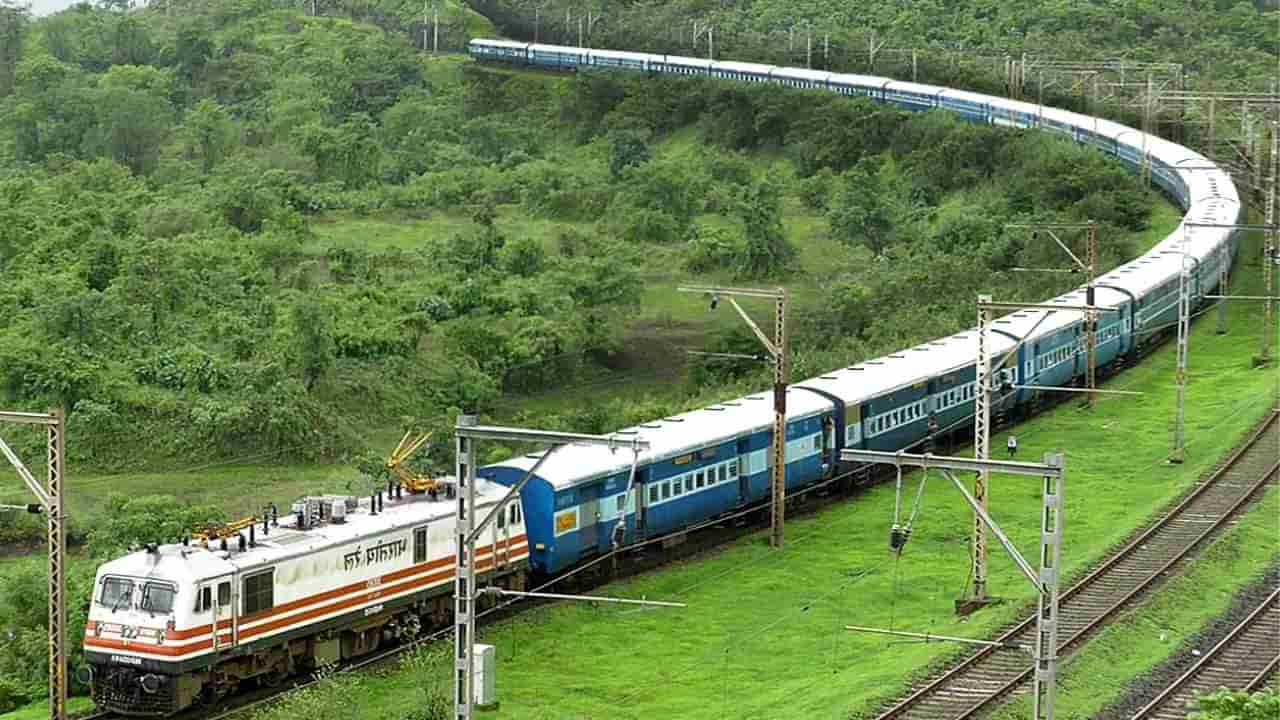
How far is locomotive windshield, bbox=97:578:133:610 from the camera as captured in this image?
88.9 ft

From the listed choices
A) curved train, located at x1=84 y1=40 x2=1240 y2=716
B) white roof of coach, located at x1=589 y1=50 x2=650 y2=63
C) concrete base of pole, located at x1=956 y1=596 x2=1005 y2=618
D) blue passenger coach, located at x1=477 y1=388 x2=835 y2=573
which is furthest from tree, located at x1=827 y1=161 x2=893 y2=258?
concrete base of pole, located at x1=956 y1=596 x2=1005 y2=618

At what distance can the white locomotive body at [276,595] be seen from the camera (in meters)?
26.8

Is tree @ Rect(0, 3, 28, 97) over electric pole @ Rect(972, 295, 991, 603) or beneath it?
Answer: over

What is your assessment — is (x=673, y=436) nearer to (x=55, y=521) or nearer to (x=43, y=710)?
(x=43, y=710)

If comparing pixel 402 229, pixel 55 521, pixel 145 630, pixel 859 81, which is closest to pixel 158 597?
pixel 145 630

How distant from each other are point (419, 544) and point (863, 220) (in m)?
→ 50.5

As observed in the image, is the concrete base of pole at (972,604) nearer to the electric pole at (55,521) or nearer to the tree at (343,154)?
the electric pole at (55,521)

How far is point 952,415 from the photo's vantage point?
1790 inches

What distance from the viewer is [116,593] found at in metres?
27.2

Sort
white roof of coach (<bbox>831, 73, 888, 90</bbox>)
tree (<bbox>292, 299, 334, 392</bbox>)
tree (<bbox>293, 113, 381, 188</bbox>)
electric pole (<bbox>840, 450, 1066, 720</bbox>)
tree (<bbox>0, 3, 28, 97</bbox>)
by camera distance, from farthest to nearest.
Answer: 1. tree (<bbox>0, 3, 28, 97</bbox>)
2. white roof of coach (<bbox>831, 73, 888, 90</bbox>)
3. tree (<bbox>293, 113, 381, 188</bbox>)
4. tree (<bbox>292, 299, 334, 392</bbox>)
5. electric pole (<bbox>840, 450, 1066, 720</bbox>)

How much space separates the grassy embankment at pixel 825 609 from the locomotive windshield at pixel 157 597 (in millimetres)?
3363

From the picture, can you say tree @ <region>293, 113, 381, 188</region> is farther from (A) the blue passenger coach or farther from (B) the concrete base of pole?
(B) the concrete base of pole

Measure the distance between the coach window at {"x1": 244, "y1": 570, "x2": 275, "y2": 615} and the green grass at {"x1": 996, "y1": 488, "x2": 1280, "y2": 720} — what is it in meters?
10.7

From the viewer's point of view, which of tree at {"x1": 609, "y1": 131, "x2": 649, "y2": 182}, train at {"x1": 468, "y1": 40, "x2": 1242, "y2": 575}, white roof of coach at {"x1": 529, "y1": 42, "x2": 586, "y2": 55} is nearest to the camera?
train at {"x1": 468, "y1": 40, "x2": 1242, "y2": 575}
